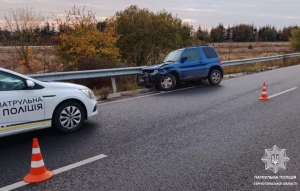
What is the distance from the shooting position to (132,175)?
412 cm

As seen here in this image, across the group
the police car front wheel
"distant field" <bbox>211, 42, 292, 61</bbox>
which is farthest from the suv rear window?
"distant field" <bbox>211, 42, 292, 61</bbox>

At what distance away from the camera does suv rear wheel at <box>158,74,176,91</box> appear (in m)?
11.8

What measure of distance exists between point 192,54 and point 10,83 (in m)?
8.64

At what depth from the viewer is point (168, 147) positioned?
17.1ft

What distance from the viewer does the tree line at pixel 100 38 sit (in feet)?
63.5

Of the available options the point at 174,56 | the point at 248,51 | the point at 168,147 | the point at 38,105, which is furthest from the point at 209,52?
the point at 248,51

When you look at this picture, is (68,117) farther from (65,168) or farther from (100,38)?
(100,38)

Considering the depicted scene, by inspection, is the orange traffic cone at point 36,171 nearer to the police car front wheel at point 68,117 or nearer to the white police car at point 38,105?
the white police car at point 38,105

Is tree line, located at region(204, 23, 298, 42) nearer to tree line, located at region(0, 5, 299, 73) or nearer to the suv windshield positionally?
tree line, located at region(0, 5, 299, 73)

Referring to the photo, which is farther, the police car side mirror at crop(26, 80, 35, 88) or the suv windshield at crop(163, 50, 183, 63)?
the suv windshield at crop(163, 50, 183, 63)

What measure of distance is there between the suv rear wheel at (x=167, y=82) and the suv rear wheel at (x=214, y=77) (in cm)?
192

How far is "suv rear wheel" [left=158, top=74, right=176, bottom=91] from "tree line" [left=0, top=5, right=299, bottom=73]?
10.1 ft

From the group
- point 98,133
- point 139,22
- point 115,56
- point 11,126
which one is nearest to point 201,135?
point 98,133

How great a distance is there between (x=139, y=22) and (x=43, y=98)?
25.2m
